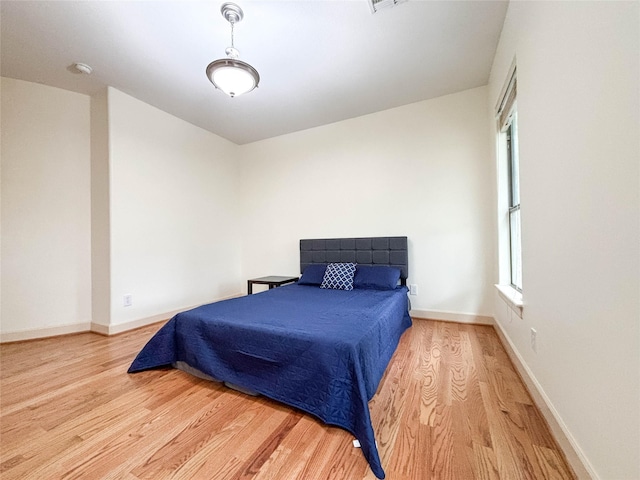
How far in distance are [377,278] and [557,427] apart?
74.3 inches

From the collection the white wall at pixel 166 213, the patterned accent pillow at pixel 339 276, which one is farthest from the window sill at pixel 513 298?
the white wall at pixel 166 213

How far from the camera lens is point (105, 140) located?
288 cm

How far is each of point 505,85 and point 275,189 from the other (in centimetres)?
317

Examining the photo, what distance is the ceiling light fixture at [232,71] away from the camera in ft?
5.79

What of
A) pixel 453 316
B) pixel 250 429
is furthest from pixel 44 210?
pixel 453 316

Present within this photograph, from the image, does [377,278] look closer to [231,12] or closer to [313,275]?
[313,275]

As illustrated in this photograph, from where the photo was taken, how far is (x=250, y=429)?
1.33m

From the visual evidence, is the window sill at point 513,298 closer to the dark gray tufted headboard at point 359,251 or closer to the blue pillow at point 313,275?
the dark gray tufted headboard at point 359,251

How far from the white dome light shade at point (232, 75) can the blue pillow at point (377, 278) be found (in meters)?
2.24

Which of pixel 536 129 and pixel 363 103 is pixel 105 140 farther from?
pixel 536 129

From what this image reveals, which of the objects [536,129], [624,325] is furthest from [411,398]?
[536,129]

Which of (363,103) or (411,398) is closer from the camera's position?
(411,398)

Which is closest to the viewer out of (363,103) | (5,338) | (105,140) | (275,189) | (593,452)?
(593,452)

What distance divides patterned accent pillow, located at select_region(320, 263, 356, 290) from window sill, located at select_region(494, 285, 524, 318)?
1482 mm
